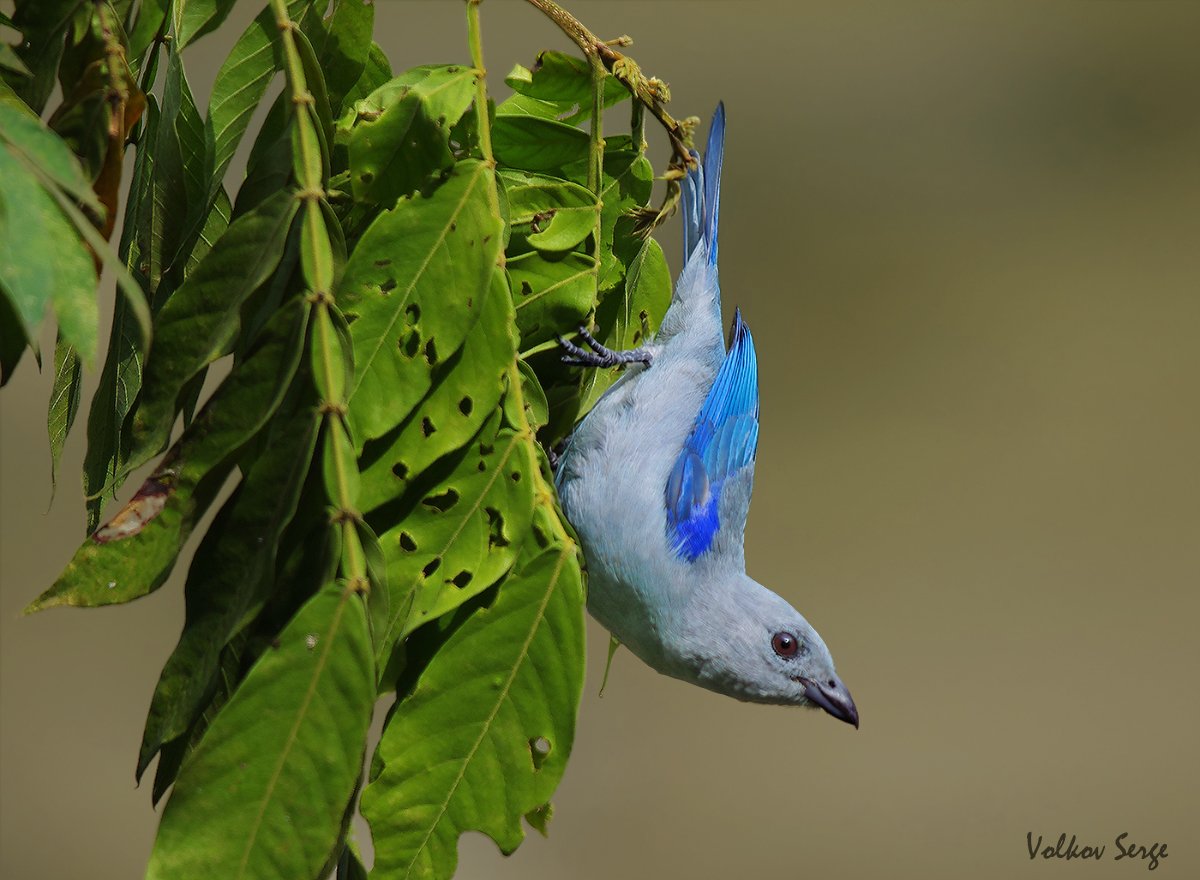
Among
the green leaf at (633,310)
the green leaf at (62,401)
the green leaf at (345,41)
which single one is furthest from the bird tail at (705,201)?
the green leaf at (62,401)

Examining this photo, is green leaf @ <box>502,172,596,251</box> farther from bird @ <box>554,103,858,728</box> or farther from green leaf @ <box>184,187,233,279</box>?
green leaf @ <box>184,187,233,279</box>

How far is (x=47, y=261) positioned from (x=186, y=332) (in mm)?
297

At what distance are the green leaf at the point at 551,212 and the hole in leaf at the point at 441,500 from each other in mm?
453

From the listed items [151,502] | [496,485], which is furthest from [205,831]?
[496,485]

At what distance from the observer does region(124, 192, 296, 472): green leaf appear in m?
1.29

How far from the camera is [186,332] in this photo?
1.33 m

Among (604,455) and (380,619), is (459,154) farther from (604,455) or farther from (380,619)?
(604,455)

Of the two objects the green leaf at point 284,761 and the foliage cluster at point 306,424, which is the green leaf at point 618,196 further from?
the green leaf at point 284,761

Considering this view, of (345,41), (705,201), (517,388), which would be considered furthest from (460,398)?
(705,201)

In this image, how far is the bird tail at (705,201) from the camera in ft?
9.14

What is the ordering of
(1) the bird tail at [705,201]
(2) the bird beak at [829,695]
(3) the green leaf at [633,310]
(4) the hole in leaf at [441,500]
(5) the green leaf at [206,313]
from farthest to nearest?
(1) the bird tail at [705,201], (2) the bird beak at [829,695], (3) the green leaf at [633,310], (4) the hole in leaf at [441,500], (5) the green leaf at [206,313]

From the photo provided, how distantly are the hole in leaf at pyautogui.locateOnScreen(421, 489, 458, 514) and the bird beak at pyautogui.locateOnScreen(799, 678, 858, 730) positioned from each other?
4.37 feet

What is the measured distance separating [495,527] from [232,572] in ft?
1.10

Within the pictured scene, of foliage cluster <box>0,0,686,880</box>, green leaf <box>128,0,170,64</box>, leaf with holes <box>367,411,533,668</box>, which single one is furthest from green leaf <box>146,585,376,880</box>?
green leaf <box>128,0,170,64</box>
